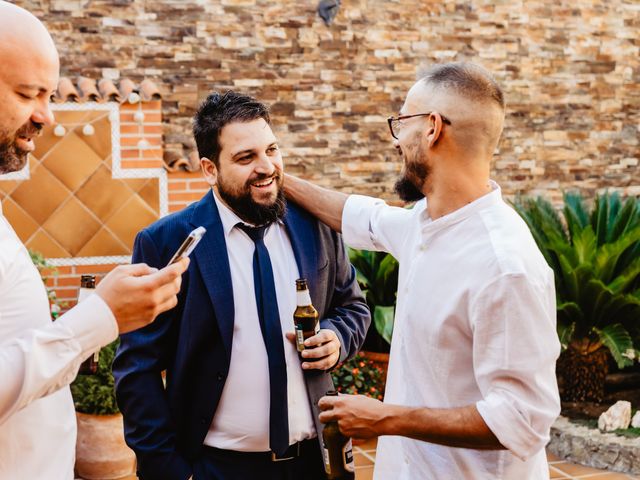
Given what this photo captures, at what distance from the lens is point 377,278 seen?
6.26 metres

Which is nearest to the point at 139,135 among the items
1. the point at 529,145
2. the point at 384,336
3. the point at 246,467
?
the point at 384,336

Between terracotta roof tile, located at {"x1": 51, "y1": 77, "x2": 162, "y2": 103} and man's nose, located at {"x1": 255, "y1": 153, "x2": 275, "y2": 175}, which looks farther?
terracotta roof tile, located at {"x1": 51, "y1": 77, "x2": 162, "y2": 103}

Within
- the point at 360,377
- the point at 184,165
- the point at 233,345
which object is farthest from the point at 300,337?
the point at 184,165

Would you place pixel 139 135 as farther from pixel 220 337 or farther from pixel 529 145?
pixel 529 145

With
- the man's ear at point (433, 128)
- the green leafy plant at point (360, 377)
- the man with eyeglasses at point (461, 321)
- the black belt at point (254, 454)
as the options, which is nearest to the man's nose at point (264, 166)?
the man with eyeglasses at point (461, 321)

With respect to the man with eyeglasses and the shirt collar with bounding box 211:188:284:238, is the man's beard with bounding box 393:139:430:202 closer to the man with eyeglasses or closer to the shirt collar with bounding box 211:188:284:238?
the man with eyeglasses

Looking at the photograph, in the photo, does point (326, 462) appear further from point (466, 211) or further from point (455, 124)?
point (455, 124)

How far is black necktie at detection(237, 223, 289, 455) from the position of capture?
7.98 feet

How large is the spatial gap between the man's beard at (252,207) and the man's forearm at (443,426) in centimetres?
84

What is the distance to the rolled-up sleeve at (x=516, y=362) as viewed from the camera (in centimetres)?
191

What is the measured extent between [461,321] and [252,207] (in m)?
0.89

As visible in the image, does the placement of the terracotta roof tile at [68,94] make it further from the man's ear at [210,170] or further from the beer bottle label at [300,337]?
the beer bottle label at [300,337]

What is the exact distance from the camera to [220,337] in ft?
8.13

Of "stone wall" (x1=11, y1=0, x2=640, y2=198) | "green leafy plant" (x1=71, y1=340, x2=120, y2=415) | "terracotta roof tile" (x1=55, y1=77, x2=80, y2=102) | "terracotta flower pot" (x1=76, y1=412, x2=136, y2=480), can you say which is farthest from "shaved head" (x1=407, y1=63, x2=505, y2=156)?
"stone wall" (x1=11, y1=0, x2=640, y2=198)
